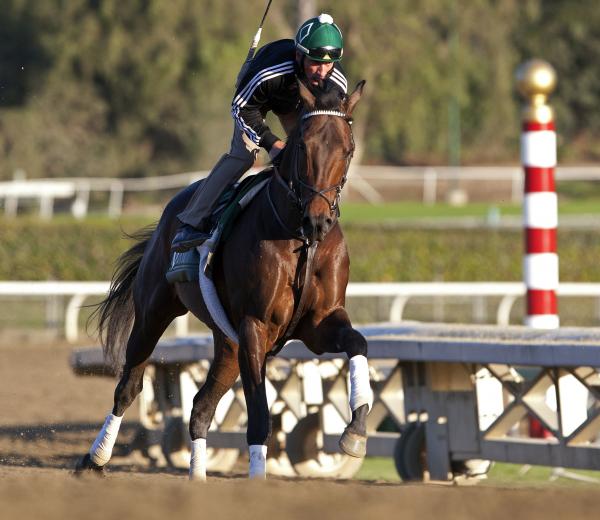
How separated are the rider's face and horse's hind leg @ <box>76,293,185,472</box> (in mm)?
1464

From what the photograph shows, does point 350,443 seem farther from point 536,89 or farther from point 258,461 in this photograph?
point 536,89

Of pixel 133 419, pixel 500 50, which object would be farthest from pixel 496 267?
pixel 500 50

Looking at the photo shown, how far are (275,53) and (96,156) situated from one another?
27262mm

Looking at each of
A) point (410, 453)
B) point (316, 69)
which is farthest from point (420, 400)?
point (316, 69)

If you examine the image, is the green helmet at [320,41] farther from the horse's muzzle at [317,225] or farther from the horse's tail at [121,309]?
the horse's tail at [121,309]

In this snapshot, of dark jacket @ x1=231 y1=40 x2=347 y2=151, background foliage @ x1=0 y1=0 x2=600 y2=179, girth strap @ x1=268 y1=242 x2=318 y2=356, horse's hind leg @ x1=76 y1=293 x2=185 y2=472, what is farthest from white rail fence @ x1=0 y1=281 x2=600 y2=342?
background foliage @ x1=0 y1=0 x2=600 y2=179

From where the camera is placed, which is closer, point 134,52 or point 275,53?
point 275,53

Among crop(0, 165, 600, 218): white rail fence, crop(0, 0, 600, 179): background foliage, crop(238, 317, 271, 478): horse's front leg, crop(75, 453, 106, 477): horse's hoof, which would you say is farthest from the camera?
crop(0, 0, 600, 179): background foliage

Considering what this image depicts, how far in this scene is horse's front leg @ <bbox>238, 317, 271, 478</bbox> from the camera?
495cm

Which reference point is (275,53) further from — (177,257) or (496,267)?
(496,267)

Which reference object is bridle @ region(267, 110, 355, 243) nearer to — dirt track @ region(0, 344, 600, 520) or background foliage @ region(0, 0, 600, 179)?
dirt track @ region(0, 344, 600, 520)

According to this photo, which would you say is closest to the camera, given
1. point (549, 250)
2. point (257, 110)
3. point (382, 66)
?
point (257, 110)

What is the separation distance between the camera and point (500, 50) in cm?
3209

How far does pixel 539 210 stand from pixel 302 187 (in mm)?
2617
